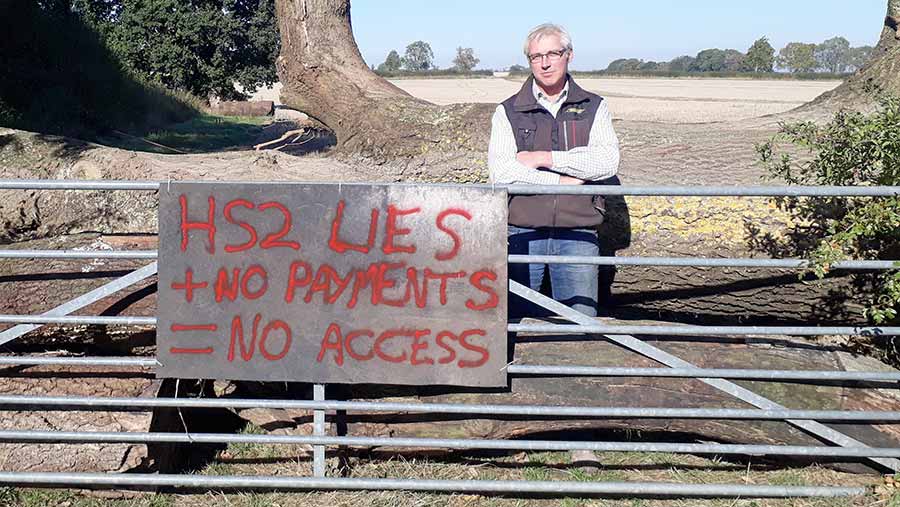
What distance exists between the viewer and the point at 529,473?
4.23m

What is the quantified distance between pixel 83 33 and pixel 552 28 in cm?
2171

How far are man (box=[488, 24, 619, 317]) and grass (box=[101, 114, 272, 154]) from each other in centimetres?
1369

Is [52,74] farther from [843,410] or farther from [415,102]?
[843,410]

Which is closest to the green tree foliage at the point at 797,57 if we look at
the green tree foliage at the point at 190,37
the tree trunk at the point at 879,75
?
the green tree foliage at the point at 190,37

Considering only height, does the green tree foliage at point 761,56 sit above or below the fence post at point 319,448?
above

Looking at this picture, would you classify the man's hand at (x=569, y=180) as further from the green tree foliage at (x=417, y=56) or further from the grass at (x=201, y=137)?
the green tree foliage at (x=417, y=56)

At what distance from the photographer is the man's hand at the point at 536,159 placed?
13.1ft

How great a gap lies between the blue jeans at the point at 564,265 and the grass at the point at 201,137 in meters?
13.6

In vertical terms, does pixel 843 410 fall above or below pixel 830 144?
below

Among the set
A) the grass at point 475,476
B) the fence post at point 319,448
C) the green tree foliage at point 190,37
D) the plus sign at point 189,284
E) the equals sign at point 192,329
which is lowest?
the grass at point 475,476

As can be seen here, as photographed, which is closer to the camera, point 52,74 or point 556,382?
point 556,382

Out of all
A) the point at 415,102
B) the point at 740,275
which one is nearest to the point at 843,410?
the point at 740,275

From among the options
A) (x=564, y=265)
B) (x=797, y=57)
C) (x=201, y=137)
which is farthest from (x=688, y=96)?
(x=797, y=57)

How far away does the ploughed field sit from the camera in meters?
31.6
